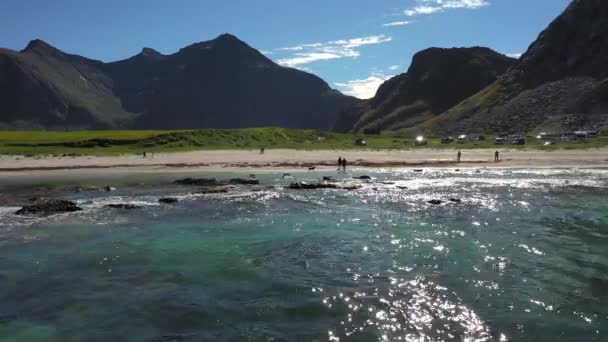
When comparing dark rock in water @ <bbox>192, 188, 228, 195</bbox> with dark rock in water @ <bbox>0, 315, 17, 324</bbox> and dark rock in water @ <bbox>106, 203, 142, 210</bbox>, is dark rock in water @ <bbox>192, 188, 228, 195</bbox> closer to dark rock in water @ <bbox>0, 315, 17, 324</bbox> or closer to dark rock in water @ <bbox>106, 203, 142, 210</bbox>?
dark rock in water @ <bbox>106, 203, 142, 210</bbox>

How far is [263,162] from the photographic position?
6172cm

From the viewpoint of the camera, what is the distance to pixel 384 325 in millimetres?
11312

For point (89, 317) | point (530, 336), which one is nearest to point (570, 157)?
point (530, 336)

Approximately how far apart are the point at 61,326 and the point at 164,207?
718 inches

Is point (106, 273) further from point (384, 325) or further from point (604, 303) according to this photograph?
point (604, 303)

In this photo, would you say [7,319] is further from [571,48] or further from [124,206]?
[571,48]

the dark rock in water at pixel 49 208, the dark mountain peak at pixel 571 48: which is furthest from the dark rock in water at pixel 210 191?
the dark mountain peak at pixel 571 48

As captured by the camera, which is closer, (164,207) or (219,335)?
(219,335)

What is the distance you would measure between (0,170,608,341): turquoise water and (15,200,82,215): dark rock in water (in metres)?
0.84

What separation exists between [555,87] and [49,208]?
16950cm

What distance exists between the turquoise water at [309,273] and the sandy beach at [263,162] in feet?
92.6

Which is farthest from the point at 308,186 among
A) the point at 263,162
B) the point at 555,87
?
the point at 555,87

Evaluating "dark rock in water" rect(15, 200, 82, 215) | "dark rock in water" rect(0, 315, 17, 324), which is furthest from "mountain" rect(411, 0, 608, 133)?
"dark rock in water" rect(0, 315, 17, 324)

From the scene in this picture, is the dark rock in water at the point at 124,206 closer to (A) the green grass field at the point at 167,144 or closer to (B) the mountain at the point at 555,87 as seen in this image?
(A) the green grass field at the point at 167,144
